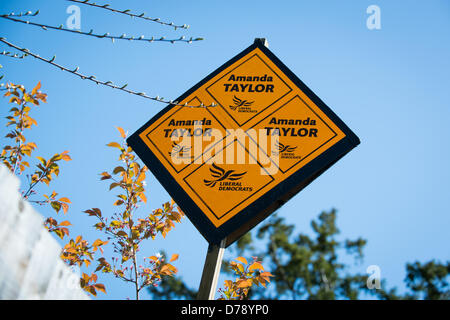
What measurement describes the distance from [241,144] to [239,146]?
0.07 ft

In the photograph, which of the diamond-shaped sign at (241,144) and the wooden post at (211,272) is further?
the diamond-shaped sign at (241,144)

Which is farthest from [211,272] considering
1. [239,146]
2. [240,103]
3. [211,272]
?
[240,103]

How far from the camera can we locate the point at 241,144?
2.93 meters

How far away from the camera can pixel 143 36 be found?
1.96 meters

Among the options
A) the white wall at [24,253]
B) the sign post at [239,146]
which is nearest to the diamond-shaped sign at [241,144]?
the sign post at [239,146]

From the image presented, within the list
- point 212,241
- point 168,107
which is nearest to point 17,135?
point 168,107

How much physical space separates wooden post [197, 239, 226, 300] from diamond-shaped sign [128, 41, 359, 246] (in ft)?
0.27

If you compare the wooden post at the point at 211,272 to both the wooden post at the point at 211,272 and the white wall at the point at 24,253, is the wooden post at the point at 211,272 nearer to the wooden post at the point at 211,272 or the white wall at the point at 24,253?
the wooden post at the point at 211,272

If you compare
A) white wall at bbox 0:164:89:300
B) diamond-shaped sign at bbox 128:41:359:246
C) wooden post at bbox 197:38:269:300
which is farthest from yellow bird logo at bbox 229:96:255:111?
white wall at bbox 0:164:89:300

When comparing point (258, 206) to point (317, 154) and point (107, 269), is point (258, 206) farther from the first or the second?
point (107, 269)

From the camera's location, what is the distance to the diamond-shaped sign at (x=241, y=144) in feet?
8.84

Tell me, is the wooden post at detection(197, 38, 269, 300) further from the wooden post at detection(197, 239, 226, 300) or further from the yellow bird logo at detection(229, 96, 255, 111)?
the yellow bird logo at detection(229, 96, 255, 111)

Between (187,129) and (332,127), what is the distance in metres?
1.14

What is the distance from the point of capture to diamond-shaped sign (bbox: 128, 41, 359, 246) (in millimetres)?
2695
